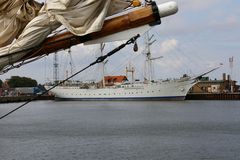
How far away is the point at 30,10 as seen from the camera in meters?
7.21

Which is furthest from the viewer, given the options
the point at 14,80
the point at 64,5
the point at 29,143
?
the point at 14,80

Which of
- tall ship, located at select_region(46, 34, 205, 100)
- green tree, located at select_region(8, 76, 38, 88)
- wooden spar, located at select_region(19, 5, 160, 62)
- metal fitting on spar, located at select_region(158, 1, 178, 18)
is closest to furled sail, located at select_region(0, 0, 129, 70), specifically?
wooden spar, located at select_region(19, 5, 160, 62)

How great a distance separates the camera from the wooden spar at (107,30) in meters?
7.04

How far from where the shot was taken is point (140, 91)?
310ft

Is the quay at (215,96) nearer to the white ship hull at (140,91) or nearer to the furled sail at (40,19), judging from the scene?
the white ship hull at (140,91)

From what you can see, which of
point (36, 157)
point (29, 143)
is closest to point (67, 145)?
point (29, 143)

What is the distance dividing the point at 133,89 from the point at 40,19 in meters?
89.0

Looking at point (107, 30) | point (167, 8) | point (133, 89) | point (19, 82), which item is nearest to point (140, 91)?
point (133, 89)

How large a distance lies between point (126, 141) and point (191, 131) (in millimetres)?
8348

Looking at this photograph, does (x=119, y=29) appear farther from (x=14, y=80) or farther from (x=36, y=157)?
(x=14, y=80)

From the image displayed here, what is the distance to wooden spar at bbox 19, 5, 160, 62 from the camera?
7.04 metres

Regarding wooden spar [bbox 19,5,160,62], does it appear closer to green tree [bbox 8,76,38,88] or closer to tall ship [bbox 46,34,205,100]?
tall ship [bbox 46,34,205,100]

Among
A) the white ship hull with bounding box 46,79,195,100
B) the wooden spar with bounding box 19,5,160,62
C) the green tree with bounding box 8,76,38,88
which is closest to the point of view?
the wooden spar with bounding box 19,5,160,62

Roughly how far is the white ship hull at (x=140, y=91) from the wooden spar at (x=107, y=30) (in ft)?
277
